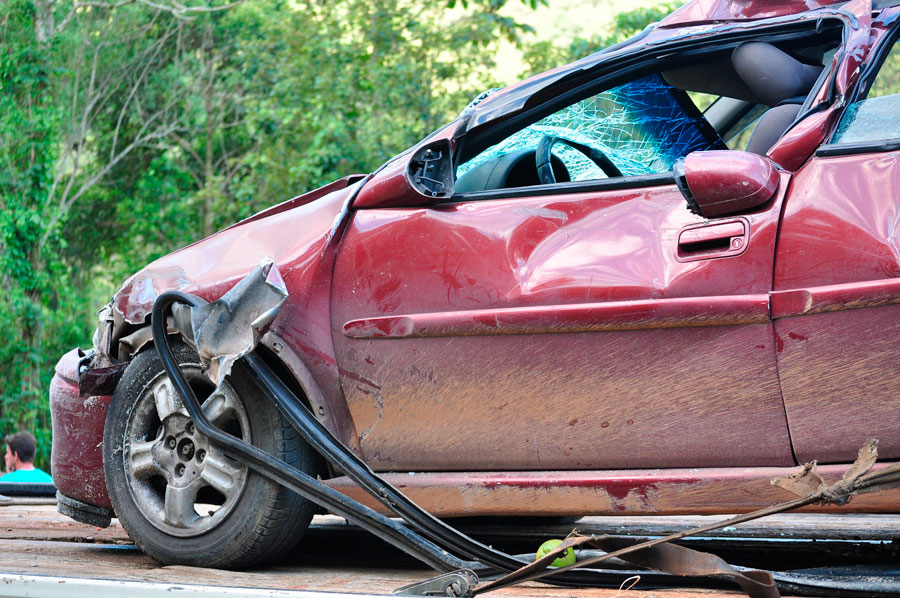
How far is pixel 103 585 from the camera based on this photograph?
2123 mm

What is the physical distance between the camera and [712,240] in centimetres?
250

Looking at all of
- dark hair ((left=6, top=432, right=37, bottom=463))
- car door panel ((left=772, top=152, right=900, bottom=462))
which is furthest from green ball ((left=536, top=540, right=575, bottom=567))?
dark hair ((left=6, top=432, right=37, bottom=463))

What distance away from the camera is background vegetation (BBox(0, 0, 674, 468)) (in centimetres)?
1364

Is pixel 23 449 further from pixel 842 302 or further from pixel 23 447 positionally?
pixel 842 302

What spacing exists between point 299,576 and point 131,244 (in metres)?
17.2

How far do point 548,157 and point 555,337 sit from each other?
988mm

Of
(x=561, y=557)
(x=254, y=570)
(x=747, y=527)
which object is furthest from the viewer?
(x=747, y=527)

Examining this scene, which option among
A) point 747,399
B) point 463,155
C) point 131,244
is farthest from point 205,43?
point 747,399

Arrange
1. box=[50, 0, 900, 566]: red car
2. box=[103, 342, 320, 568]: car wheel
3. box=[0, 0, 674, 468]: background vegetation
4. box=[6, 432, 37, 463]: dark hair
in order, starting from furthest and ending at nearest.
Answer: box=[0, 0, 674, 468]: background vegetation → box=[6, 432, 37, 463]: dark hair → box=[103, 342, 320, 568]: car wheel → box=[50, 0, 900, 566]: red car

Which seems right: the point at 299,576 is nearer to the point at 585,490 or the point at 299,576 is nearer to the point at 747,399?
the point at 585,490

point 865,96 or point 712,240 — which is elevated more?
point 865,96

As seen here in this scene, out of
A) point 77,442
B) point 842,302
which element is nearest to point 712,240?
point 842,302

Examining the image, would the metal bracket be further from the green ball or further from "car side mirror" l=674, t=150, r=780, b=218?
"car side mirror" l=674, t=150, r=780, b=218

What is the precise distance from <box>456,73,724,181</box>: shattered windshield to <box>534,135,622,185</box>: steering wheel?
0.02 metres
